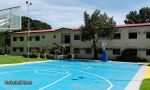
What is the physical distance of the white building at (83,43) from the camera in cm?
4794

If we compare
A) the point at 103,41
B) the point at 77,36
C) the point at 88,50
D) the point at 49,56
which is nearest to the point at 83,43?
the point at 88,50

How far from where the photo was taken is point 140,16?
8794cm

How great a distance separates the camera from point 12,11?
19.6 metres

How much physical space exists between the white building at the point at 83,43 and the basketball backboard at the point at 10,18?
103 ft

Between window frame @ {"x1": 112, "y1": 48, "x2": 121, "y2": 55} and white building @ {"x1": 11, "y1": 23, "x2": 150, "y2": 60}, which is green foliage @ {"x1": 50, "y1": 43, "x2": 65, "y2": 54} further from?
window frame @ {"x1": 112, "y1": 48, "x2": 121, "y2": 55}

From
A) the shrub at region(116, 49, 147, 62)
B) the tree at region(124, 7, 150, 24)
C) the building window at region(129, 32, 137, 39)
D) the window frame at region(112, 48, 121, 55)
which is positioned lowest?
the shrub at region(116, 49, 147, 62)

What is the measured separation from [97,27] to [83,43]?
7180mm

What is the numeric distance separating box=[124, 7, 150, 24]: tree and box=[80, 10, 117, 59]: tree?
39.6m

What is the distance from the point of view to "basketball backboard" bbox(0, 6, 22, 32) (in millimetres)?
19703

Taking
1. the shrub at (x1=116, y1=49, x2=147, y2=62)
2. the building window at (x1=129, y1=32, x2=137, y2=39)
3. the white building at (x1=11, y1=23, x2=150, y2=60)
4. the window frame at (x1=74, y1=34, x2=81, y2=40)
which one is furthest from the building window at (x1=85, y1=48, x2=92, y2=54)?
the building window at (x1=129, y1=32, x2=137, y2=39)

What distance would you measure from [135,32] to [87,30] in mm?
8737

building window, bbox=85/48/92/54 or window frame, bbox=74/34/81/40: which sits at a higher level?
window frame, bbox=74/34/81/40

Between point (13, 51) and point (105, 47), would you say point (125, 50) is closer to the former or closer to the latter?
point (105, 47)

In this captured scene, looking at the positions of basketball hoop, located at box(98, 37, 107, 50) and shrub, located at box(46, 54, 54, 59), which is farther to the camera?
shrub, located at box(46, 54, 54, 59)
